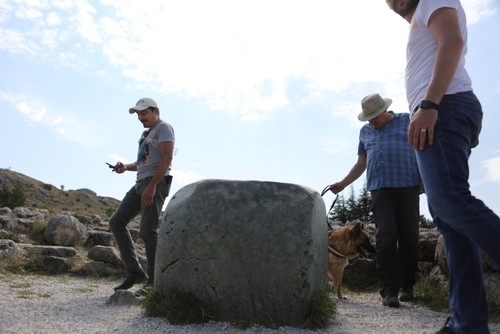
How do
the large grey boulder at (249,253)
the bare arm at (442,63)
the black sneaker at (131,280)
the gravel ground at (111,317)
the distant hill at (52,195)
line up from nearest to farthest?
the bare arm at (442,63) → the gravel ground at (111,317) → the large grey boulder at (249,253) → the black sneaker at (131,280) → the distant hill at (52,195)

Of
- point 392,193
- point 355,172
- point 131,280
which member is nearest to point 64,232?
point 131,280

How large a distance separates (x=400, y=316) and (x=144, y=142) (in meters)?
3.31

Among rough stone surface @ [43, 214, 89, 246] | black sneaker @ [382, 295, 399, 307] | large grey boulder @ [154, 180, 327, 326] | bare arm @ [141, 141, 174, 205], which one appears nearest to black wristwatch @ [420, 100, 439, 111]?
large grey boulder @ [154, 180, 327, 326]

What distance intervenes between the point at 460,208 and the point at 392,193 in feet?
Result: 9.61

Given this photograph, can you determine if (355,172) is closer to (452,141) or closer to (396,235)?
(396,235)

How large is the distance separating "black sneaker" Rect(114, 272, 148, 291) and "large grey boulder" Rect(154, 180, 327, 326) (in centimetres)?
176

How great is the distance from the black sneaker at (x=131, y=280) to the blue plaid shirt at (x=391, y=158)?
9.37 ft

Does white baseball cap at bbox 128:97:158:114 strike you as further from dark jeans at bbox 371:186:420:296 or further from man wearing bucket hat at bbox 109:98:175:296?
dark jeans at bbox 371:186:420:296

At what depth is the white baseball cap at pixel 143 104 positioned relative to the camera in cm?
544

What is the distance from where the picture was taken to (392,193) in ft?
17.3

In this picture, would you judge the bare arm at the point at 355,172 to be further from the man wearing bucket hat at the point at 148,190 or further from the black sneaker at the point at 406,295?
the man wearing bucket hat at the point at 148,190

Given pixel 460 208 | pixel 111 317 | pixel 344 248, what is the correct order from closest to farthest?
pixel 460 208, pixel 111 317, pixel 344 248

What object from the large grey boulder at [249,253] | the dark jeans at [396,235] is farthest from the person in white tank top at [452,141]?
the dark jeans at [396,235]

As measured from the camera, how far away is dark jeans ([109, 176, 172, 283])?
5133mm
